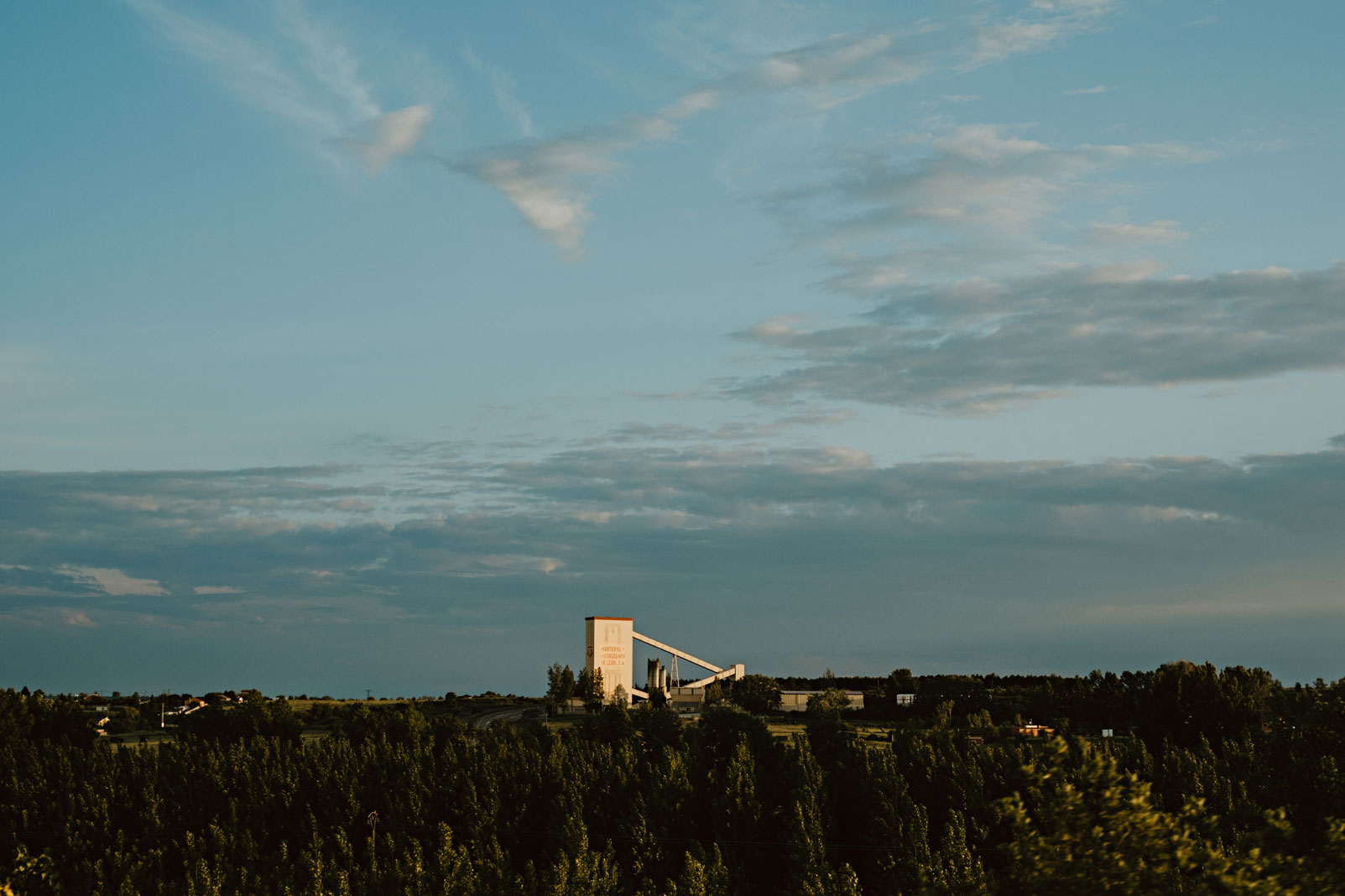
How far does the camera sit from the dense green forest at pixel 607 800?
69562mm

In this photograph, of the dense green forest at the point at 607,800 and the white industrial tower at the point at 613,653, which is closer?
the dense green forest at the point at 607,800

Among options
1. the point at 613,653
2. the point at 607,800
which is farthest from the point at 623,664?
the point at 607,800

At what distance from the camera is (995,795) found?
82.8 meters

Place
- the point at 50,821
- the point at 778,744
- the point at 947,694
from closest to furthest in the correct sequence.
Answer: the point at 50,821 < the point at 778,744 < the point at 947,694

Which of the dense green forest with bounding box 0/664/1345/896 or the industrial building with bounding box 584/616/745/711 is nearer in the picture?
the dense green forest with bounding box 0/664/1345/896

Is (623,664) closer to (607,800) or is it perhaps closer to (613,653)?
(613,653)

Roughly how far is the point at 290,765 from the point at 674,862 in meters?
30.9

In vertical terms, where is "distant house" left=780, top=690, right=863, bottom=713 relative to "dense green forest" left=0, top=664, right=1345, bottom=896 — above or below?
above

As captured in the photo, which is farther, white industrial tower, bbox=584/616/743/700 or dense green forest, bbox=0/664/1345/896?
white industrial tower, bbox=584/616/743/700

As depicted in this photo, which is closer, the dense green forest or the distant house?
the dense green forest

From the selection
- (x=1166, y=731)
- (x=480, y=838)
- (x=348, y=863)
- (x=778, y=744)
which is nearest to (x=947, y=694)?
(x=1166, y=731)

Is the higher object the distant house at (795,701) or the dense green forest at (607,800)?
the distant house at (795,701)

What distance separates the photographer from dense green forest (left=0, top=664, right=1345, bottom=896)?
69562 millimetres

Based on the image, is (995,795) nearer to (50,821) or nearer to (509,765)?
(509,765)
